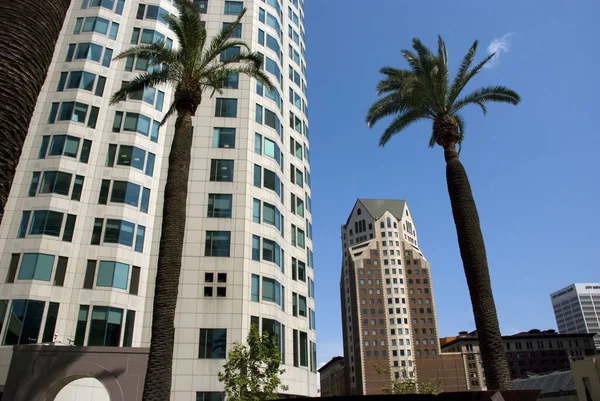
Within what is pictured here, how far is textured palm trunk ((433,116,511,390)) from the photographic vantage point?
1630 centimetres

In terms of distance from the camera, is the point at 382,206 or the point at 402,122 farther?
the point at 382,206

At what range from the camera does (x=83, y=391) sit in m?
31.3

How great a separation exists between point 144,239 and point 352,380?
12368cm

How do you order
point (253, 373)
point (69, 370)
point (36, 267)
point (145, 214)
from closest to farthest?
point (253, 373)
point (69, 370)
point (36, 267)
point (145, 214)

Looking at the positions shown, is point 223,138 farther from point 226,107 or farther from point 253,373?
point 253,373

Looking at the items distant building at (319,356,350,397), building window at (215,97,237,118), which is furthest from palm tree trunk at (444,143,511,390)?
distant building at (319,356,350,397)

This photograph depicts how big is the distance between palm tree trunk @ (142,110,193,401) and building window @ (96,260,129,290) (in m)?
17.7

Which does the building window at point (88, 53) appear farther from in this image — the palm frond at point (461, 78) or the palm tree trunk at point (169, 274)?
the palm frond at point (461, 78)

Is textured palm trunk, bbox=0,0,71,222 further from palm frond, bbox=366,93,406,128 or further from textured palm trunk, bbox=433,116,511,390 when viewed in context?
palm frond, bbox=366,93,406,128

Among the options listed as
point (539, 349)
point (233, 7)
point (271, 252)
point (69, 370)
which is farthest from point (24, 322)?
point (539, 349)

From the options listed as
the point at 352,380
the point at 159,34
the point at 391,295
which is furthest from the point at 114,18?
the point at 352,380

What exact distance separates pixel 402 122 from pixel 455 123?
332cm

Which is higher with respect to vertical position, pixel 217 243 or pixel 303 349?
pixel 217 243


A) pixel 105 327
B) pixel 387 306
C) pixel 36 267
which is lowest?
pixel 105 327
